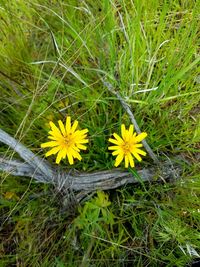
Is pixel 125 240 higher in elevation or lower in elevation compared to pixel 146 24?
lower

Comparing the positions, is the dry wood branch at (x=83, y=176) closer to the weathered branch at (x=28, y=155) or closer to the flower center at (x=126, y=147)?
the weathered branch at (x=28, y=155)

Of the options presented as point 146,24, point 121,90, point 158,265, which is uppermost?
point 146,24

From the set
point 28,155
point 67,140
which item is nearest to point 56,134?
point 67,140

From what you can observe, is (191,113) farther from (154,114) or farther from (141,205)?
(141,205)

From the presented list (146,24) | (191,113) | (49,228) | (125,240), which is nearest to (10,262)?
(49,228)

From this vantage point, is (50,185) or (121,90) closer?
(121,90)

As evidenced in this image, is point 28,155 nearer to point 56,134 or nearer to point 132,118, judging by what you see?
point 56,134

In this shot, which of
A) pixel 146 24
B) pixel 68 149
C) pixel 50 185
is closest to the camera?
pixel 68 149

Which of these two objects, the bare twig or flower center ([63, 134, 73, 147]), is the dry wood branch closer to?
the bare twig

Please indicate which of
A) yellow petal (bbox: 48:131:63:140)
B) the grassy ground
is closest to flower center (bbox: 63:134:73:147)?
yellow petal (bbox: 48:131:63:140)
